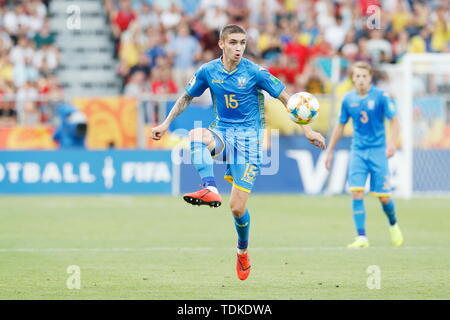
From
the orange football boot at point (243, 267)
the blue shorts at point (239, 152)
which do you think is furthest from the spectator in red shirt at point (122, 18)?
the orange football boot at point (243, 267)

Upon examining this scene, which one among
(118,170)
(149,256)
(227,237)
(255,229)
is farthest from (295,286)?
(118,170)

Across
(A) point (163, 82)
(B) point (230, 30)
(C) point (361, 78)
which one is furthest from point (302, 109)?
(A) point (163, 82)

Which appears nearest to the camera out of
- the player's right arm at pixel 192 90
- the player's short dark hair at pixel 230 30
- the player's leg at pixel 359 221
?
the player's short dark hair at pixel 230 30

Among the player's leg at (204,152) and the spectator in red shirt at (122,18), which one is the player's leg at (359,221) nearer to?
the player's leg at (204,152)

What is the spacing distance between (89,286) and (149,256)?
8.28 feet

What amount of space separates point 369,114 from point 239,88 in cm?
387

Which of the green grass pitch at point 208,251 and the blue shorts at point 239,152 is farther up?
the blue shorts at point 239,152

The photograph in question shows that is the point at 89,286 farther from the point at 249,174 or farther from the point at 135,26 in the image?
the point at 135,26

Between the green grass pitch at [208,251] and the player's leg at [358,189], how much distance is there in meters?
0.30

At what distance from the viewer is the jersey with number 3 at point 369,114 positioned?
42.0 feet

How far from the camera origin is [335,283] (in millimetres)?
9039

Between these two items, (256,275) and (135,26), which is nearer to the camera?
(256,275)

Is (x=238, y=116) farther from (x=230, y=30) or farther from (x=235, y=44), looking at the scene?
(x=230, y=30)

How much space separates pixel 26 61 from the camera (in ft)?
76.8
